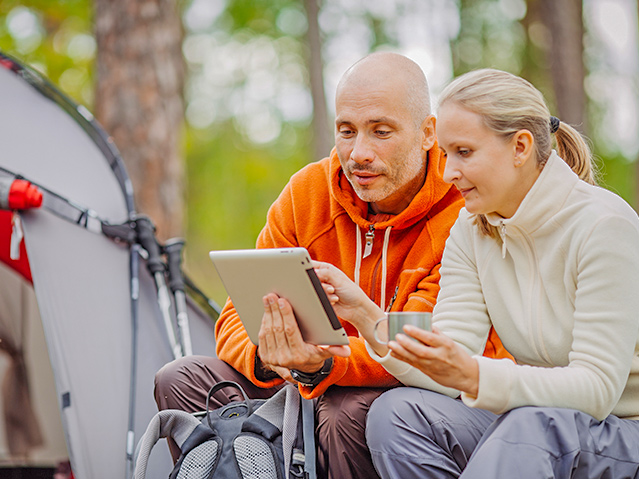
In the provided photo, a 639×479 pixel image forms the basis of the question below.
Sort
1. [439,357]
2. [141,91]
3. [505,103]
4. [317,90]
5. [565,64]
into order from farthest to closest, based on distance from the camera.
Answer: [317,90], [565,64], [141,91], [505,103], [439,357]

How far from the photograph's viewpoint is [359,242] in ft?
7.95

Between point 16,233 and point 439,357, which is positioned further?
point 16,233

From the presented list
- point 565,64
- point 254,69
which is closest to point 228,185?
point 254,69

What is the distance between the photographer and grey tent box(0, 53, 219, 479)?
2.74m

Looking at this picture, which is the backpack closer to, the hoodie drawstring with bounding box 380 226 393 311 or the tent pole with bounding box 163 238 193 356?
the hoodie drawstring with bounding box 380 226 393 311

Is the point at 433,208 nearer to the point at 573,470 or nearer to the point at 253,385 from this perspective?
the point at 253,385

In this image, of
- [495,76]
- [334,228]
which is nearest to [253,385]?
[334,228]

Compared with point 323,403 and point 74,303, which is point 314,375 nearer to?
point 323,403

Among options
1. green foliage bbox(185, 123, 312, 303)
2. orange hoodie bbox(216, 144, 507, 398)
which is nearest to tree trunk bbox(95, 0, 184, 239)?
orange hoodie bbox(216, 144, 507, 398)

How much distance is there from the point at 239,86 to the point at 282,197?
38.0ft

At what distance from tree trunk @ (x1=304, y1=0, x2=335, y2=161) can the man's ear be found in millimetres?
5375

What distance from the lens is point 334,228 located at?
250 cm

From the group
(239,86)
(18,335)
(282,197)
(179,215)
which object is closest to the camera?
(282,197)

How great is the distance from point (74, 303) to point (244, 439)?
1122 mm
